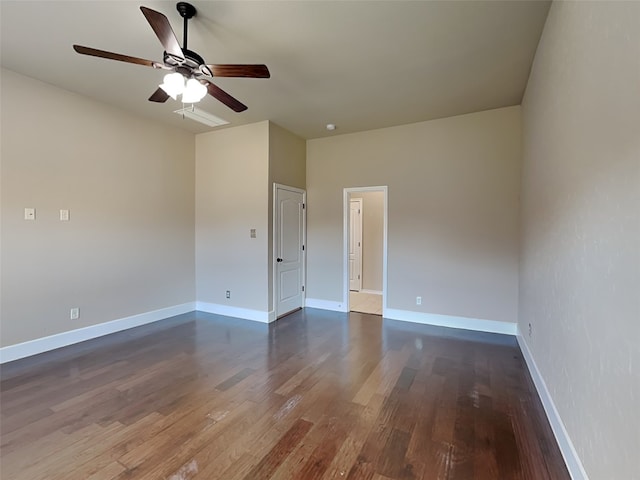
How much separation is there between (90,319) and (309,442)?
11.2 feet

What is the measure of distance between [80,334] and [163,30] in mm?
3673

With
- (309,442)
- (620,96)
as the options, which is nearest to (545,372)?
(309,442)

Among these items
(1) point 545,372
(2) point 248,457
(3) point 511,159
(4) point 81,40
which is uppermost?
(4) point 81,40

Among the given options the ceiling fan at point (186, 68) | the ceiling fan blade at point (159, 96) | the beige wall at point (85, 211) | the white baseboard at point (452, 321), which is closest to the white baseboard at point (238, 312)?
the beige wall at point (85, 211)

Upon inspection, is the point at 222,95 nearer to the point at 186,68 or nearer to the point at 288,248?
the point at 186,68

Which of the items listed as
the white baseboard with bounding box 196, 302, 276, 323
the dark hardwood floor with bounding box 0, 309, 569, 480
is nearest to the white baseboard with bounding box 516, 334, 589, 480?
the dark hardwood floor with bounding box 0, 309, 569, 480

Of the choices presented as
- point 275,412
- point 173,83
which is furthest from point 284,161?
point 275,412

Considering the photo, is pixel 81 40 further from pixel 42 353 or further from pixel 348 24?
pixel 42 353

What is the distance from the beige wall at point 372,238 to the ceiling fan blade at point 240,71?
15.5ft

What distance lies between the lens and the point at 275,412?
231 cm

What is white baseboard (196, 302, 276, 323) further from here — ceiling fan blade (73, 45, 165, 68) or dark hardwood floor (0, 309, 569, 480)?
ceiling fan blade (73, 45, 165, 68)

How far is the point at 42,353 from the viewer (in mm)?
3363

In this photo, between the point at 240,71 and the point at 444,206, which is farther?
the point at 444,206

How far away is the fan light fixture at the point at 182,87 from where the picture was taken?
2.21 metres
